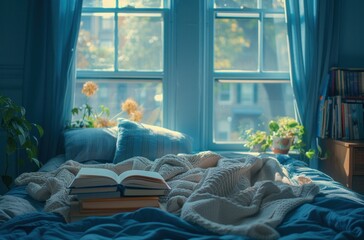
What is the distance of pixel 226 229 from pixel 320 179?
47.1 inches

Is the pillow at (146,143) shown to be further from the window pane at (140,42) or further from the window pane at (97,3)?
the window pane at (97,3)

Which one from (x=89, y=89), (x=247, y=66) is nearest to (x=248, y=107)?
(x=247, y=66)

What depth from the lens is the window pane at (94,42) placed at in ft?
13.2

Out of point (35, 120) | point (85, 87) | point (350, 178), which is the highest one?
point (85, 87)

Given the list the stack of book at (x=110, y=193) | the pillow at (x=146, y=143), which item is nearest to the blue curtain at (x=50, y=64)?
the pillow at (x=146, y=143)

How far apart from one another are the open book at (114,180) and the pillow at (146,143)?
1123 millimetres

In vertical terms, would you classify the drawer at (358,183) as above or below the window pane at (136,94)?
below

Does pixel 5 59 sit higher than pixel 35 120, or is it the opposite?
pixel 5 59

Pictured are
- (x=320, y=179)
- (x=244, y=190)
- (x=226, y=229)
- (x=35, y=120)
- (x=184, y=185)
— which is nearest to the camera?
(x=226, y=229)

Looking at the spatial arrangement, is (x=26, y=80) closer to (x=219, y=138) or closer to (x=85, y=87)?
(x=85, y=87)

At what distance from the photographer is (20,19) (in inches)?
152

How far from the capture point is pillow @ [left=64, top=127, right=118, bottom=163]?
3.36m

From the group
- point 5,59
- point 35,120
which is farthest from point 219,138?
point 5,59

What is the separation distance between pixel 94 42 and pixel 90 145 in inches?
38.9
